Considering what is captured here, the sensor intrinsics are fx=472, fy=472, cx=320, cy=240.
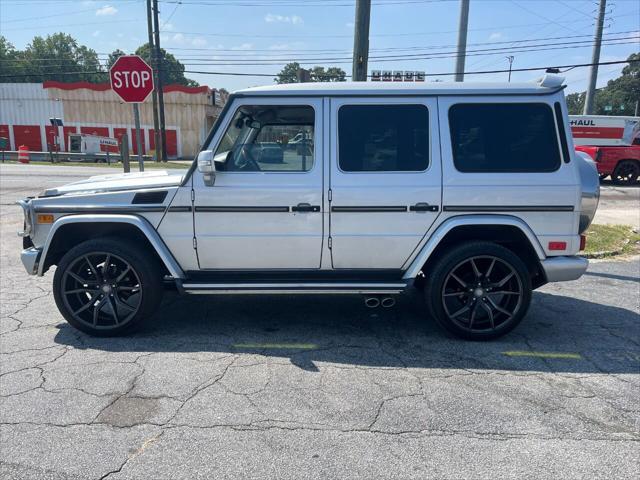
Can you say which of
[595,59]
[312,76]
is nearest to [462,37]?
[312,76]

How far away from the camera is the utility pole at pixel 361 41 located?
809 cm

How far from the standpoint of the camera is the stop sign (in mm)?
6488

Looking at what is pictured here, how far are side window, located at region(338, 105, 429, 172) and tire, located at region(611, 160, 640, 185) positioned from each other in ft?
63.8

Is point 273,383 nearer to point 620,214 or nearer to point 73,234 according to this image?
point 73,234

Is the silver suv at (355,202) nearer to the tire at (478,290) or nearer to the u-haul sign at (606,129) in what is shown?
the tire at (478,290)

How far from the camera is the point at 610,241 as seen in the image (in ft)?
27.6

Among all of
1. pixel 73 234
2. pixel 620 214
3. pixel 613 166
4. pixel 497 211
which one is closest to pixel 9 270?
pixel 73 234

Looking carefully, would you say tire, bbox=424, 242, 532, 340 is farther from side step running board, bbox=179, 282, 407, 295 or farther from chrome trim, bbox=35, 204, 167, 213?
chrome trim, bbox=35, 204, 167, 213

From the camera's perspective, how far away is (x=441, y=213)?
4.07m

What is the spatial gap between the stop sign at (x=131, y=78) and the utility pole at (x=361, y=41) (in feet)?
11.5

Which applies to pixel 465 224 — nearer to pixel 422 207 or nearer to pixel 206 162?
pixel 422 207

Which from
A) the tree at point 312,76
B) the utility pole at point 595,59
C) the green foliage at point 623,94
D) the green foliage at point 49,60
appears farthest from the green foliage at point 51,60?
the green foliage at point 623,94

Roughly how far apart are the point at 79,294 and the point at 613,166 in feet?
69.8

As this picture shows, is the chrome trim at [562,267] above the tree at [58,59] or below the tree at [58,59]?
below
